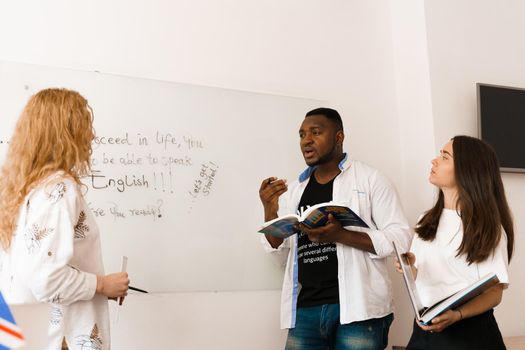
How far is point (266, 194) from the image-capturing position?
254cm

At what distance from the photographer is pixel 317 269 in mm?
2479

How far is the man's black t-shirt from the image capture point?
2430mm

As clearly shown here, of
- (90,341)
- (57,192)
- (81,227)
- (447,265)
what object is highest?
(57,192)

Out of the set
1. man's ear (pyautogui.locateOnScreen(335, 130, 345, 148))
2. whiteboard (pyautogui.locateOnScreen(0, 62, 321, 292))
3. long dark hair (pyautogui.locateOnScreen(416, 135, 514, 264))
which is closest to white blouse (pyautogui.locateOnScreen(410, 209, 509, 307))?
long dark hair (pyautogui.locateOnScreen(416, 135, 514, 264))

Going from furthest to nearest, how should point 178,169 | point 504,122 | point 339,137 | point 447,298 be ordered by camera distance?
point 504,122 < point 339,137 < point 178,169 < point 447,298

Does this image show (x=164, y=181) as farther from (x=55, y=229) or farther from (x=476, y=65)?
(x=476, y=65)

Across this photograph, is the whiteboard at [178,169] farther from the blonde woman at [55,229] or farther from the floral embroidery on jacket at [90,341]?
the floral embroidery on jacket at [90,341]

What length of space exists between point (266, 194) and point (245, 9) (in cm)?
103

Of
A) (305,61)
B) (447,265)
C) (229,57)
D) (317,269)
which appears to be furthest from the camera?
(305,61)

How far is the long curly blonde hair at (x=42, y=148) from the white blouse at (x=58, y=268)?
0.13 ft

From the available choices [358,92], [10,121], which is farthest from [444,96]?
[10,121]

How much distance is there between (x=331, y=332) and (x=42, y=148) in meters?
1.40

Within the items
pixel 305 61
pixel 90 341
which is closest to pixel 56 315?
pixel 90 341

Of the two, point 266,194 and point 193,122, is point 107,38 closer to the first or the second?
point 193,122
